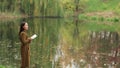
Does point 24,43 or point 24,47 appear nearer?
point 24,43

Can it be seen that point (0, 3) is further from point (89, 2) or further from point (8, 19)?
point (89, 2)

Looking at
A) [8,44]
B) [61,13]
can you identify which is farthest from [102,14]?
[8,44]

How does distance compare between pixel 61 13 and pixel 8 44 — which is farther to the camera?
pixel 61 13

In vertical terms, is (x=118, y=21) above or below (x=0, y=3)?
below

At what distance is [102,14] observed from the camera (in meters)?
95.3

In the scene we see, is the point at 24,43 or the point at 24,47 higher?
the point at 24,43

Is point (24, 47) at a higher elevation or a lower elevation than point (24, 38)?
lower

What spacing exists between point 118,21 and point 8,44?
55252mm

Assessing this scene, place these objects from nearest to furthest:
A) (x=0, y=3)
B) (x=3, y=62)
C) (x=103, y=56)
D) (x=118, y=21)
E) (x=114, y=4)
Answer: (x=3, y=62), (x=103, y=56), (x=0, y=3), (x=118, y=21), (x=114, y=4)

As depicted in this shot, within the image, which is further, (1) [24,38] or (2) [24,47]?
(2) [24,47]

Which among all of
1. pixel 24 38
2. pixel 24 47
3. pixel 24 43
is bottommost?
pixel 24 47

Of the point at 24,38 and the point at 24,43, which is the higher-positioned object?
the point at 24,38

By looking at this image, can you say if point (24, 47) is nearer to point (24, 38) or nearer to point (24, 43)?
point (24, 43)

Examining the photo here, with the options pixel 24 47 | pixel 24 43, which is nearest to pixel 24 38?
pixel 24 43
